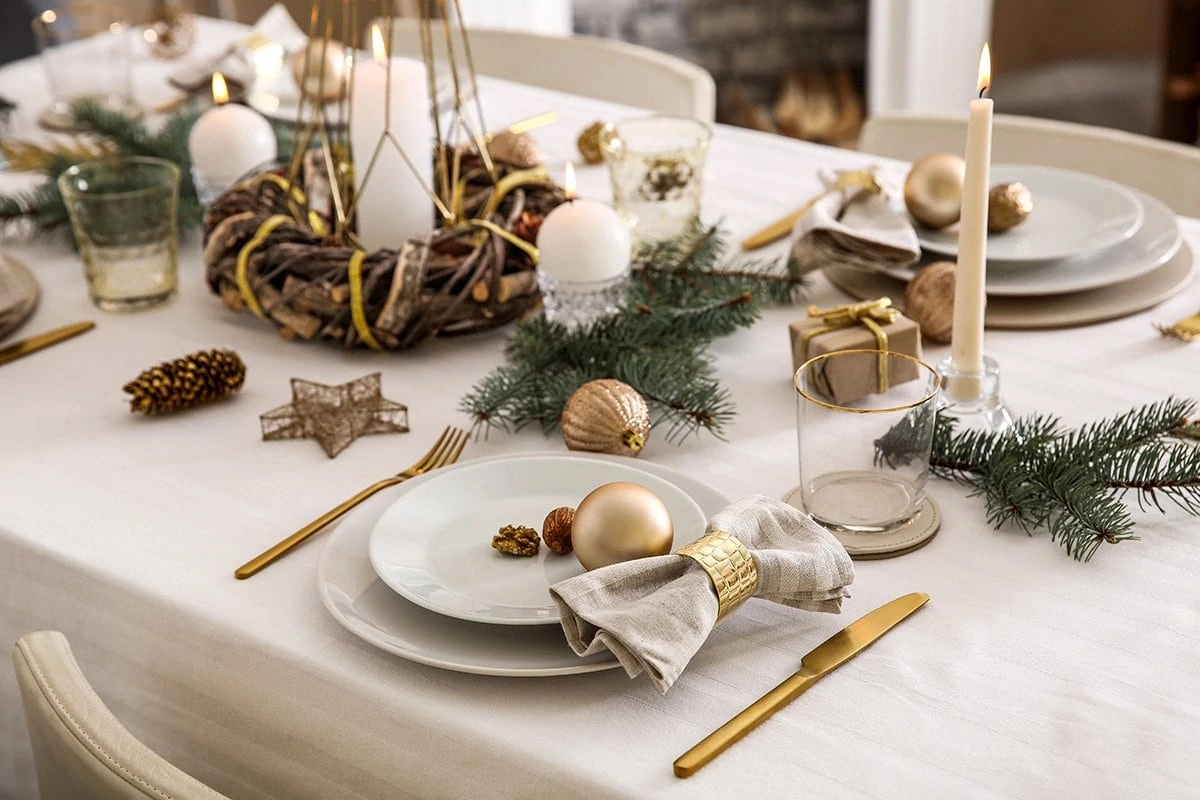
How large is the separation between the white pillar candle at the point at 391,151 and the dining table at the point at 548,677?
4.6 inches

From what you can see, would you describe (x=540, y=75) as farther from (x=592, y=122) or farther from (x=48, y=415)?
(x=48, y=415)

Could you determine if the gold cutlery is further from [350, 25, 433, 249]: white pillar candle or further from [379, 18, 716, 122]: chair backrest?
[379, 18, 716, 122]: chair backrest

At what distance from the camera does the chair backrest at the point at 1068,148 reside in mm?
1435

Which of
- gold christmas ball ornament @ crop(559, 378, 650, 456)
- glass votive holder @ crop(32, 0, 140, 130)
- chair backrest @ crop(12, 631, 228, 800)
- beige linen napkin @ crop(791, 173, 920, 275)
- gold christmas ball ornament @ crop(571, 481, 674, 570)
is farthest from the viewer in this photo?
glass votive holder @ crop(32, 0, 140, 130)

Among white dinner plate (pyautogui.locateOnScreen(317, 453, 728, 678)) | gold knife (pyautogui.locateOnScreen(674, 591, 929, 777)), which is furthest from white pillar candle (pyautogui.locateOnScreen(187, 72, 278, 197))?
gold knife (pyautogui.locateOnScreen(674, 591, 929, 777))

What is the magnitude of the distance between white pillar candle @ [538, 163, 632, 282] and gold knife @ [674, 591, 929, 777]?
1.31 feet

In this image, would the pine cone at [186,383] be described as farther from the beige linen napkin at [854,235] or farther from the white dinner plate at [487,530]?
the beige linen napkin at [854,235]

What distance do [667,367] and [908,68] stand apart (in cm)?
239

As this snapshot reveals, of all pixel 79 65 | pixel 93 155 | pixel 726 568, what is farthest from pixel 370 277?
pixel 79 65

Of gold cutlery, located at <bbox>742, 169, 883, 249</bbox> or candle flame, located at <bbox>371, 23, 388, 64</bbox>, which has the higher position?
candle flame, located at <bbox>371, 23, 388, 64</bbox>

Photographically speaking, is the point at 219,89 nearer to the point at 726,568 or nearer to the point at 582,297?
the point at 582,297

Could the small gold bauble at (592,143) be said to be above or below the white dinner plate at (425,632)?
above

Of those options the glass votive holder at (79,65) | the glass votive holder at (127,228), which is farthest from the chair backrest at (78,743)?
the glass votive holder at (79,65)

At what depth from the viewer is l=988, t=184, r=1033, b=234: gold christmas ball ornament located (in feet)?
3.71
